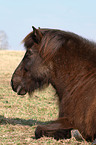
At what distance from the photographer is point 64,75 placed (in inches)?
161

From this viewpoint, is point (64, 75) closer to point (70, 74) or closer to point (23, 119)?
point (70, 74)

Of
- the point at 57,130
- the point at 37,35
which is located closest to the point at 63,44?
the point at 37,35

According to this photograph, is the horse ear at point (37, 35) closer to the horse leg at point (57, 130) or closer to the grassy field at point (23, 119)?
the grassy field at point (23, 119)

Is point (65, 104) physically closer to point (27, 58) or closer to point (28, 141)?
point (28, 141)

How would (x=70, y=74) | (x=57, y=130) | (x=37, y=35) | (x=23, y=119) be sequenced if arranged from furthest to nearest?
(x=23, y=119) → (x=37, y=35) → (x=70, y=74) → (x=57, y=130)

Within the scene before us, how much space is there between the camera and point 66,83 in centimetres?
408

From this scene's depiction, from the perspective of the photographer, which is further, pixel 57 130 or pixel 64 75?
pixel 64 75

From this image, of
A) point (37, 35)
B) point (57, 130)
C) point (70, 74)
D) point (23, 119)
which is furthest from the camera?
point (23, 119)

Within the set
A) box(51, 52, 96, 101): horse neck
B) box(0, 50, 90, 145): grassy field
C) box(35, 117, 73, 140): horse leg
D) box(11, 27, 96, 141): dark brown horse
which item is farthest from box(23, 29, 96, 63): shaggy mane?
box(35, 117, 73, 140): horse leg

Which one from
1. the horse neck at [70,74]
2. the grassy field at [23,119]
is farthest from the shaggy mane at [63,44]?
the grassy field at [23,119]

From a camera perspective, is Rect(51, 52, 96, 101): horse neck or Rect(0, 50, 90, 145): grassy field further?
Rect(51, 52, 96, 101): horse neck

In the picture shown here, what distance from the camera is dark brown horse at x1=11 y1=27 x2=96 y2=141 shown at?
146 inches

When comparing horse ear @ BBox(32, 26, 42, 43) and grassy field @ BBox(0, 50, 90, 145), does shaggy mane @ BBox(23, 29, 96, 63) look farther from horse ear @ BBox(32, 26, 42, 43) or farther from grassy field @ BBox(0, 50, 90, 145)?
grassy field @ BBox(0, 50, 90, 145)

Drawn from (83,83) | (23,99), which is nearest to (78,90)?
(83,83)
